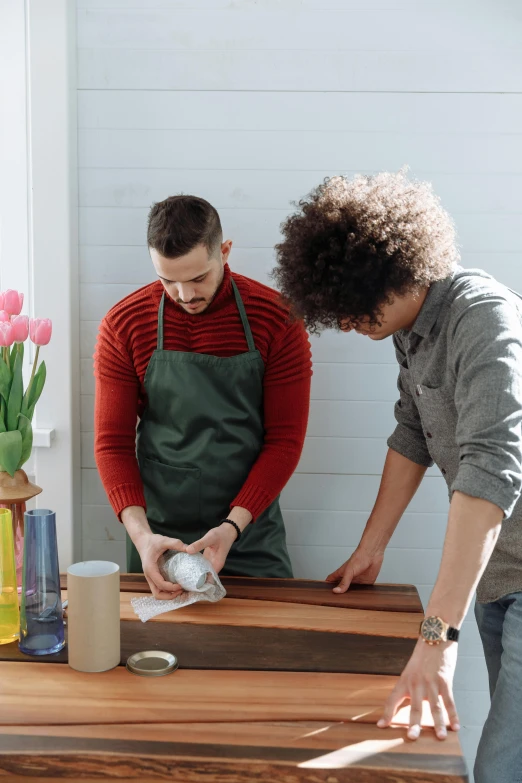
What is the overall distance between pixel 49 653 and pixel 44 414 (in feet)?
3.44

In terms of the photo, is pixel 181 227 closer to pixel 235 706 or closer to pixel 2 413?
pixel 2 413

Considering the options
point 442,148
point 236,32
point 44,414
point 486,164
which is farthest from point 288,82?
point 44,414

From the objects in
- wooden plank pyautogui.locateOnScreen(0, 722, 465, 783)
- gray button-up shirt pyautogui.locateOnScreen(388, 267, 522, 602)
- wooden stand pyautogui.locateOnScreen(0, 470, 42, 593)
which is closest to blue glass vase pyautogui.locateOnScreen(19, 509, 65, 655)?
wooden plank pyautogui.locateOnScreen(0, 722, 465, 783)

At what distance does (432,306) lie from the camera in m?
1.65

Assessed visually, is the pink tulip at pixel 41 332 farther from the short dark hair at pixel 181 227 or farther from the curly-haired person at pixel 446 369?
the curly-haired person at pixel 446 369

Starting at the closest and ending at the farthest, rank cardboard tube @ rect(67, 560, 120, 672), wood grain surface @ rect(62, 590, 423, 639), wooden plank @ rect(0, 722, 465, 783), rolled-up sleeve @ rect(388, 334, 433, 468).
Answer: wooden plank @ rect(0, 722, 465, 783), cardboard tube @ rect(67, 560, 120, 672), wood grain surface @ rect(62, 590, 423, 639), rolled-up sleeve @ rect(388, 334, 433, 468)

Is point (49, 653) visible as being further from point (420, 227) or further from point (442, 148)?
point (442, 148)

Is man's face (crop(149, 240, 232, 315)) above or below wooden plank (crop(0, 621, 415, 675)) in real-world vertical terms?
above

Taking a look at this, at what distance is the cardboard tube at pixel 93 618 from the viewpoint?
1495mm

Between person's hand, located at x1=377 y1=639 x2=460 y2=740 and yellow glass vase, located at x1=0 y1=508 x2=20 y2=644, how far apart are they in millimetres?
805

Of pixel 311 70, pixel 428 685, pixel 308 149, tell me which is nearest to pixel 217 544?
pixel 428 685

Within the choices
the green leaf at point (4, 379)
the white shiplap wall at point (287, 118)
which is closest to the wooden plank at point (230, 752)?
the green leaf at point (4, 379)

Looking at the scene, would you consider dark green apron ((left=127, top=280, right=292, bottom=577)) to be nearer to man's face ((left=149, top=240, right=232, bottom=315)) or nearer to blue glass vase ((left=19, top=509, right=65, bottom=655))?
man's face ((left=149, top=240, right=232, bottom=315))

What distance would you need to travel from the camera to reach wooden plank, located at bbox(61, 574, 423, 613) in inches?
74.0
